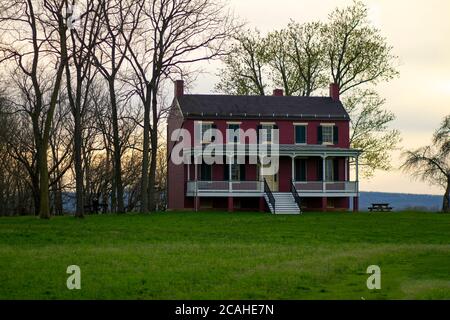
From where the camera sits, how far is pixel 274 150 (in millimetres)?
49469

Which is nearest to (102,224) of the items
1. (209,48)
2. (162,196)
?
(209,48)

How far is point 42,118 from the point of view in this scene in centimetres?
5981

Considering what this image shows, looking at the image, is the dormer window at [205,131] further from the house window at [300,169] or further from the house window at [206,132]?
the house window at [300,169]

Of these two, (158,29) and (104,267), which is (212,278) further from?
(158,29)

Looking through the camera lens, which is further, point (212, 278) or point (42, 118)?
point (42, 118)

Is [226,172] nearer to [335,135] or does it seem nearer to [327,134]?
[327,134]

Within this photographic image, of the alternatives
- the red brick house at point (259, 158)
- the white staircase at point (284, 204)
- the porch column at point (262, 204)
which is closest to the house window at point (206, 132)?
the red brick house at point (259, 158)

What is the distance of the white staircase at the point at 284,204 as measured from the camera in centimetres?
4691

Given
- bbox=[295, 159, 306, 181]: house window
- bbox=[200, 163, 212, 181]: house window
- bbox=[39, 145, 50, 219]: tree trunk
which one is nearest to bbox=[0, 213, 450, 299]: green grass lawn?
bbox=[39, 145, 50, 219]: tree trunk

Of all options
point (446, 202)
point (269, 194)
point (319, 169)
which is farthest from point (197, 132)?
point (446, 202)

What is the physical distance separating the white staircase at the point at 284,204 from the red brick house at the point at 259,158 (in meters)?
0.06

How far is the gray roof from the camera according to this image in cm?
5206

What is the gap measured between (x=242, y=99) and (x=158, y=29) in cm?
940
